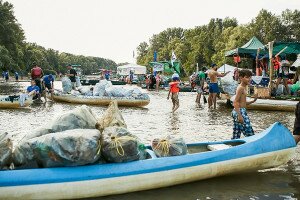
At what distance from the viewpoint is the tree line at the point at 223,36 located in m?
56.4

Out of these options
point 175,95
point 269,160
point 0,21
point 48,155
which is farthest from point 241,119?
point 0,21

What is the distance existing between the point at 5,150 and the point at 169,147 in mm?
2305

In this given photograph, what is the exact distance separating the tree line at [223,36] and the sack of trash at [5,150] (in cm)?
3773

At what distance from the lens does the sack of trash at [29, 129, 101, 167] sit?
17.4 feet

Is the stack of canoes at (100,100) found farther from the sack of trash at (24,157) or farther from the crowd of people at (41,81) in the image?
the sack of trash at (24,157)

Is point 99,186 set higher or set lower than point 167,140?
lower

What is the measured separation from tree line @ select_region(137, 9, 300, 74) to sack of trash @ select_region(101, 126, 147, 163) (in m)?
37.0

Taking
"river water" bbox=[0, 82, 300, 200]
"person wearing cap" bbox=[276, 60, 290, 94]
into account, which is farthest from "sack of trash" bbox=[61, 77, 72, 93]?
"person wearing cap" bbox=[276, 60, 290, 94]

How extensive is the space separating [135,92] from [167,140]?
38.7 feet

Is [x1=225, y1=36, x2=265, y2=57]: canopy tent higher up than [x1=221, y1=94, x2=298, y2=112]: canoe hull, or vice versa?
[x1=225, y1=36, x2=265, y2=57]: canopy tent

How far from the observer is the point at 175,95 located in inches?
607

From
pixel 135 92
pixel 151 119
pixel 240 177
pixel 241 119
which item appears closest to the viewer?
pixel 240 177

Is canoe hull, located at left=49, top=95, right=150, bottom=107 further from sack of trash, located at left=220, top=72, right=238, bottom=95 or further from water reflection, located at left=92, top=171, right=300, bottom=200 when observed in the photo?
water reflection, located at left=92, top=171, right=300, bottom=200

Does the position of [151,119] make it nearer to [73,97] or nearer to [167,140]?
[73,97]
